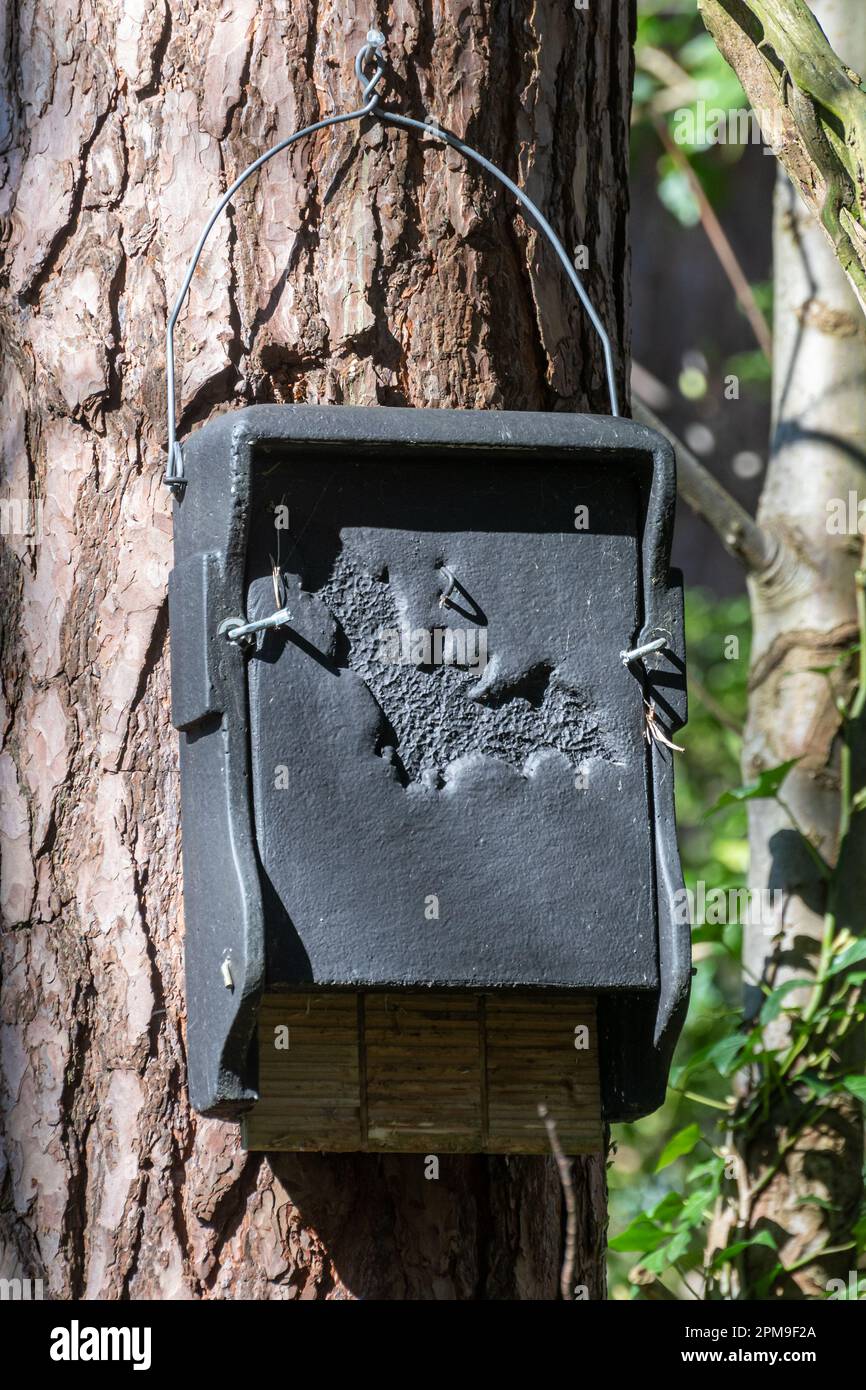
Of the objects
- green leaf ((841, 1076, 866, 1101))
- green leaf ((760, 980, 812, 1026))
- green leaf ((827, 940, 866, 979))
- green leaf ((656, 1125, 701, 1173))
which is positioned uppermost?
green leaf ((827, 940, 866, 979))

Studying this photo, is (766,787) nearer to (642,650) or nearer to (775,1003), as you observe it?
(775,1003)

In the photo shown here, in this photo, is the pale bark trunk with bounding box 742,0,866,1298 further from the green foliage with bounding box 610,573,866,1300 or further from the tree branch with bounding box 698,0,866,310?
the tree branch with bounding box 698,0,866,310

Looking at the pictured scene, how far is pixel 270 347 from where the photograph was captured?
6.41 feet

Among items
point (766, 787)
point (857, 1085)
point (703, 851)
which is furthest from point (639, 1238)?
point (703, 851)

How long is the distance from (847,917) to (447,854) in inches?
73.2

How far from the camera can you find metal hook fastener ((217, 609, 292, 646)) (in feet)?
5.56

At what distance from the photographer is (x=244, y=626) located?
1695 millimetres

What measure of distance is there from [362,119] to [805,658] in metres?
1.97

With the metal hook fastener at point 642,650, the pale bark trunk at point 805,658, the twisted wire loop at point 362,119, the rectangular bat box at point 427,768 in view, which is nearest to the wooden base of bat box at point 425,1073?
A: the rectangular bat box at point 427,768

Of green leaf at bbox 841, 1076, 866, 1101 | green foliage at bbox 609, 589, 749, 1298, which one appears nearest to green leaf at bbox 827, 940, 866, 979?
green leaf at bbox 841, 1076, 866, 1101

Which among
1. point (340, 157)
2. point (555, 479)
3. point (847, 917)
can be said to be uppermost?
point (340, 157)

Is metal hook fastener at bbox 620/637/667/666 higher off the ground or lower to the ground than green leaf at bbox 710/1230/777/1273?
higher
